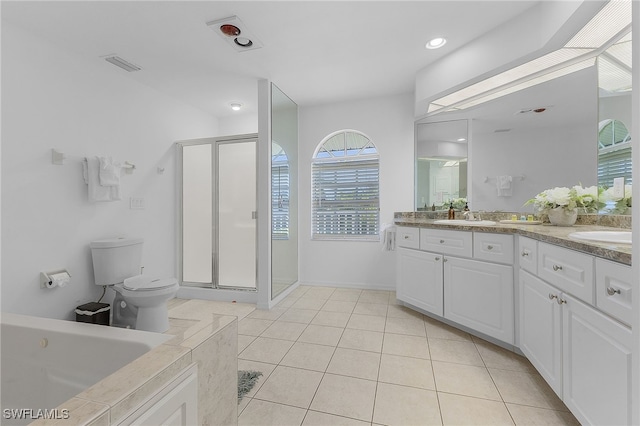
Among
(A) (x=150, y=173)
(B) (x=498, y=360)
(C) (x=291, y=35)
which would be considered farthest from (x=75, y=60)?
(B) (x=498, y=360)

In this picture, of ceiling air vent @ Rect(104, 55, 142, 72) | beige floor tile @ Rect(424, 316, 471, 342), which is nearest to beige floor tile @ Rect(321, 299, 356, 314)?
beige floor tile @ Rect(424, 316, 471, 342)

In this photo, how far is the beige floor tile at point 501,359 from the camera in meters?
1.79

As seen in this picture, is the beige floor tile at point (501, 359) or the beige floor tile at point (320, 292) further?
the beige floor tile at point (320, 292)

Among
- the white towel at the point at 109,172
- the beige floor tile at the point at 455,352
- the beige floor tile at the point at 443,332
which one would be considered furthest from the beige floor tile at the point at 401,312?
the white towel at the point at 109,172

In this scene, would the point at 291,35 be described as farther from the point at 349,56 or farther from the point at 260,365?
the point at 260,365

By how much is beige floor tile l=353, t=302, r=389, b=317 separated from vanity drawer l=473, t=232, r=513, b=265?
1116 mm

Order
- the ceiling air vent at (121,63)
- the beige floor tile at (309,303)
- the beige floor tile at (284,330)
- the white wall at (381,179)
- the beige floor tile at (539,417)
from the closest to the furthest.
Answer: the beige floor tile at (539,417), the beige floor tile at (284,330), the ceiling air vent at (121,63), the beige floor tile at (309,303), the white wall at (381,179)

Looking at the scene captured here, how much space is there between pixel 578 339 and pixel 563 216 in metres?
1.16

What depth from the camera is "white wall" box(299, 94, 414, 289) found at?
3418 millimetres

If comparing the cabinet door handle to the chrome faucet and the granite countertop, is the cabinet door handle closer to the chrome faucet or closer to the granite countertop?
the granite countertop

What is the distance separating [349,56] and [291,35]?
596 mm

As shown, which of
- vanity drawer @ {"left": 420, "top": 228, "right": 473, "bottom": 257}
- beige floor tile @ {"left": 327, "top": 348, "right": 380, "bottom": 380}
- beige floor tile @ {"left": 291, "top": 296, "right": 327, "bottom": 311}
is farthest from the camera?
beige floor tile @ {"left": 291, "top": 296, "right": 327, "bottom": 311}

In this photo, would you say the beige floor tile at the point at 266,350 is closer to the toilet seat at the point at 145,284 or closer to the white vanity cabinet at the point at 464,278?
the toilet seat at the point at 145,284

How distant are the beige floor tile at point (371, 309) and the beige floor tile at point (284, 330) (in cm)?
65
